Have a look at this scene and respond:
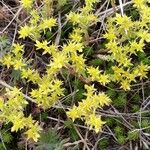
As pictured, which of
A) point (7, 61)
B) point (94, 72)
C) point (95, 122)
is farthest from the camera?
point (7, 61)

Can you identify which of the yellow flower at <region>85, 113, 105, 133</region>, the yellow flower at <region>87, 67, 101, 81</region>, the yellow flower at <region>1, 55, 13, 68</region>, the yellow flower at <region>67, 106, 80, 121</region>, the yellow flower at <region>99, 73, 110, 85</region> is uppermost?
the yellow flower at <region>1, 55, 13, 68</region>

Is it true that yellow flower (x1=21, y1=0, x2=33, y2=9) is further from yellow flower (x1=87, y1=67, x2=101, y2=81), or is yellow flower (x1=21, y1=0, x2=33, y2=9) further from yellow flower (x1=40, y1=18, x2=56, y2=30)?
yellow flower (x1=87, y1=67, x2=101, y2=81)

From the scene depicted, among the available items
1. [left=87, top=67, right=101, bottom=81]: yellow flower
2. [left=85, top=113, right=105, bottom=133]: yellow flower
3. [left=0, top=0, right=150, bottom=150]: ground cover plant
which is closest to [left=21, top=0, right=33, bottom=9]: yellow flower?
[left=0, top=0, right=150, bottom=150]: ground cover plant

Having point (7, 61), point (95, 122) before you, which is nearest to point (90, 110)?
point (95, 122)

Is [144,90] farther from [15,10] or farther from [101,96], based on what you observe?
[15,10]

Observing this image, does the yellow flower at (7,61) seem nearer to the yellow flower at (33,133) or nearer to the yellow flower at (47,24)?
the yellow flower at (47,24)

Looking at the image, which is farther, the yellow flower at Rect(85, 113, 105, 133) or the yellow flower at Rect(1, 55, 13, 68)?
the yellow flower at Rect(1, 55, 13, 68)

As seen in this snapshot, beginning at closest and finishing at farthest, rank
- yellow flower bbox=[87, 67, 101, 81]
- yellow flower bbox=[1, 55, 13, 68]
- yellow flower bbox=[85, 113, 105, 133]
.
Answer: yellow flower bbox=[85, 113, 105, 133]
yellow flower bbox=[87, 67, 101, 81]
yellow flower bbox=[1, 55, 13, 68]

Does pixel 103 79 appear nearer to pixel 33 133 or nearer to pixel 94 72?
pixel 94 72
